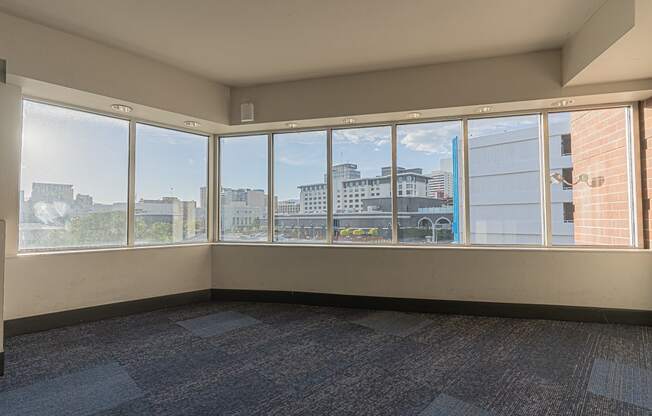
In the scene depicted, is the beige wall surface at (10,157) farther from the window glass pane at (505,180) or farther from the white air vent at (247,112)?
the window glass pane at (505,180)

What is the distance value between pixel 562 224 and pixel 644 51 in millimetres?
1855

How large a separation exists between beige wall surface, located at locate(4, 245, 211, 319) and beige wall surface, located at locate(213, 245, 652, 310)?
40cm

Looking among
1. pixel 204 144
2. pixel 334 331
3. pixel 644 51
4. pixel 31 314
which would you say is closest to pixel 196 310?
pixel 31 314

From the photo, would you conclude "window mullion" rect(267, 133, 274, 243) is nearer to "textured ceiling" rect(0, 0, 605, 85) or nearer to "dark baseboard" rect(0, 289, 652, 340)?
"dark baseboard" rect(0, 289, 652, 340)

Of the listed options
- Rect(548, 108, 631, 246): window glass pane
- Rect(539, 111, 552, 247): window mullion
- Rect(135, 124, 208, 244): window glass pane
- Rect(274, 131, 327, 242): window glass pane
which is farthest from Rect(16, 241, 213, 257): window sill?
Rect(548, 108, 631, 246): window glass pane

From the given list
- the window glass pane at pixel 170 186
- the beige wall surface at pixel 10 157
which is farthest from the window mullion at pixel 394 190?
the beige wall surface at pixel 10 157

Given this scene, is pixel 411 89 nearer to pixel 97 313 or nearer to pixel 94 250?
pixel 94 250

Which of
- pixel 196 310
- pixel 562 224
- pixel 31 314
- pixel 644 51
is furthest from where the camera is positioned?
pixel 196 310

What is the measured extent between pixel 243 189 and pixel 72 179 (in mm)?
1989

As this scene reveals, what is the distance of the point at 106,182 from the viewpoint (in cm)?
414

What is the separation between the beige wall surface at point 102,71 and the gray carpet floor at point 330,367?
2.39 metres

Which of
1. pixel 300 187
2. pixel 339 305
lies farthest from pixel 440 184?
pixel 339 305

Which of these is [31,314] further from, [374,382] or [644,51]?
[644,51]

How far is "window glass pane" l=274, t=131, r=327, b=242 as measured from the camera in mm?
4840
